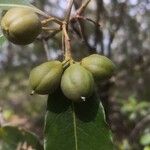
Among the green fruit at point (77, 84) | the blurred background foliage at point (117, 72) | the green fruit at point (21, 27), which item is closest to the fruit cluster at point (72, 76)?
the green fruit at point (77, 84)

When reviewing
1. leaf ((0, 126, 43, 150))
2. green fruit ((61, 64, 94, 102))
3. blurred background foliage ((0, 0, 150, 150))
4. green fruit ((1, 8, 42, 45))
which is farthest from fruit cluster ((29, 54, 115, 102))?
blurred background foliage ((0, 0, 150, 150))

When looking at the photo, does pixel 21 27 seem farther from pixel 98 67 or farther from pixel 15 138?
pixel 15 138

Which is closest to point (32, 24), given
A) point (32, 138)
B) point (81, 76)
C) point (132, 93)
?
point (81, 76)

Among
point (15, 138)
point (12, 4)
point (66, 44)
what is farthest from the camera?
point (15, 138)

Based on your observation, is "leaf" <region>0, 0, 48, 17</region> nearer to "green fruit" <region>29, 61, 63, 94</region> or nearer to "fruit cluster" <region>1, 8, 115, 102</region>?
"fruit cluster" <region>1, 8, 115, 102</region>

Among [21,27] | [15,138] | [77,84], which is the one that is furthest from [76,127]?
[15,138]

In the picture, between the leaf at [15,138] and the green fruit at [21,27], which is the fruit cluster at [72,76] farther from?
the leaf at [15,138]

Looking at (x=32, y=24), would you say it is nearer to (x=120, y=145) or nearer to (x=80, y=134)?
(x=80, y=134)
